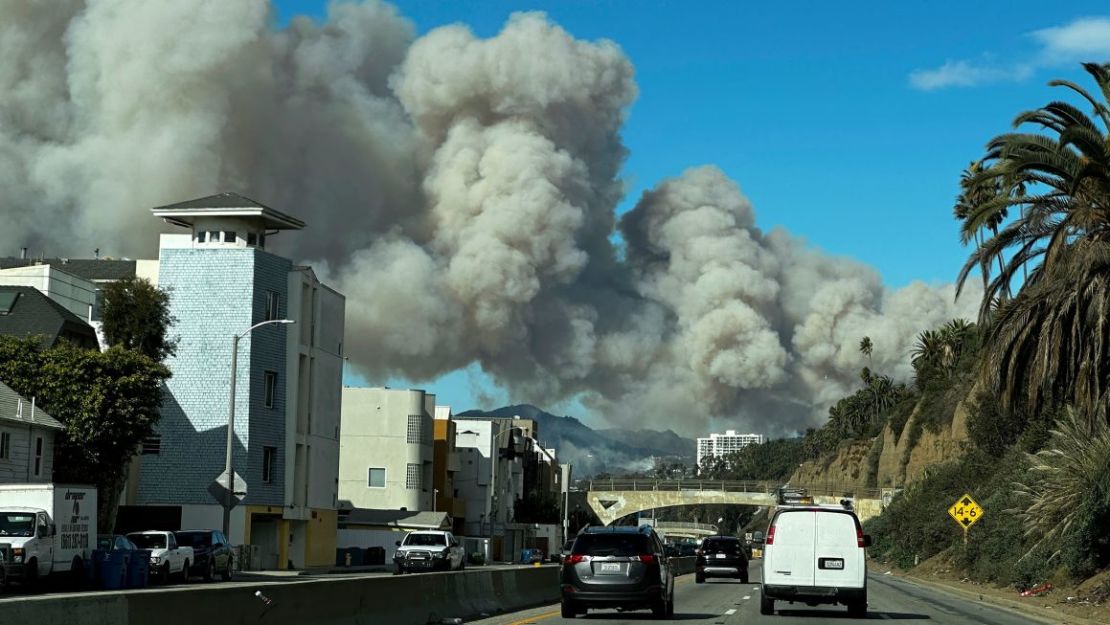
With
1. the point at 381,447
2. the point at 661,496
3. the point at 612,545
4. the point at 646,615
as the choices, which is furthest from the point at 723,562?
the point at 661,496

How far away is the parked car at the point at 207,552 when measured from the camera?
Result: 4550 cm

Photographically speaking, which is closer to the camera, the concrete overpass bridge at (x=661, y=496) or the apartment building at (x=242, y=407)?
the apartment building at (x=242, y=407)

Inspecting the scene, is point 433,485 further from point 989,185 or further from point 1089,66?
point 1089,66

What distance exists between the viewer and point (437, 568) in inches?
2226

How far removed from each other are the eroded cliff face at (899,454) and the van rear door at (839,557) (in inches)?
2163

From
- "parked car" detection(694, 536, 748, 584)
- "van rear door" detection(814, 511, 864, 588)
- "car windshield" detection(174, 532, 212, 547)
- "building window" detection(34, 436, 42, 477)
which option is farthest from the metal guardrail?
"van rear door" detection(814, 511, 864, 588)

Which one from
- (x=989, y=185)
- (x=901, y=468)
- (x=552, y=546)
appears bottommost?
(x=552, y=546)

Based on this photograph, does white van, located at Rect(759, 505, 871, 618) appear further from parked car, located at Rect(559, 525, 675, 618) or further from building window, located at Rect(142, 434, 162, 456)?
building window, located at Rect(142, 434, 162, 456)

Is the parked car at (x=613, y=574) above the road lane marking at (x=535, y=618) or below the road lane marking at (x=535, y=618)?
above

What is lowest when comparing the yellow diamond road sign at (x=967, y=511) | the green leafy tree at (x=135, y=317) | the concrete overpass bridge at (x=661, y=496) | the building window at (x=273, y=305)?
the concrete overpass bridge at (x=661, y=496)

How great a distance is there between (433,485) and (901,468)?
4104 cm

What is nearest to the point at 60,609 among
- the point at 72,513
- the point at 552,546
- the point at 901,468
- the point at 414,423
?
the point at 72,513

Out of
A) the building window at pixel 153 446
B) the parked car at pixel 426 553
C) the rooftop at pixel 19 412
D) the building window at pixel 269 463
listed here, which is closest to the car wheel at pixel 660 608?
the parked car at pixel 426 553

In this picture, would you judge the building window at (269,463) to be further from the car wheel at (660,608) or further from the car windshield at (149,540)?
the car wheel at (660,608)
